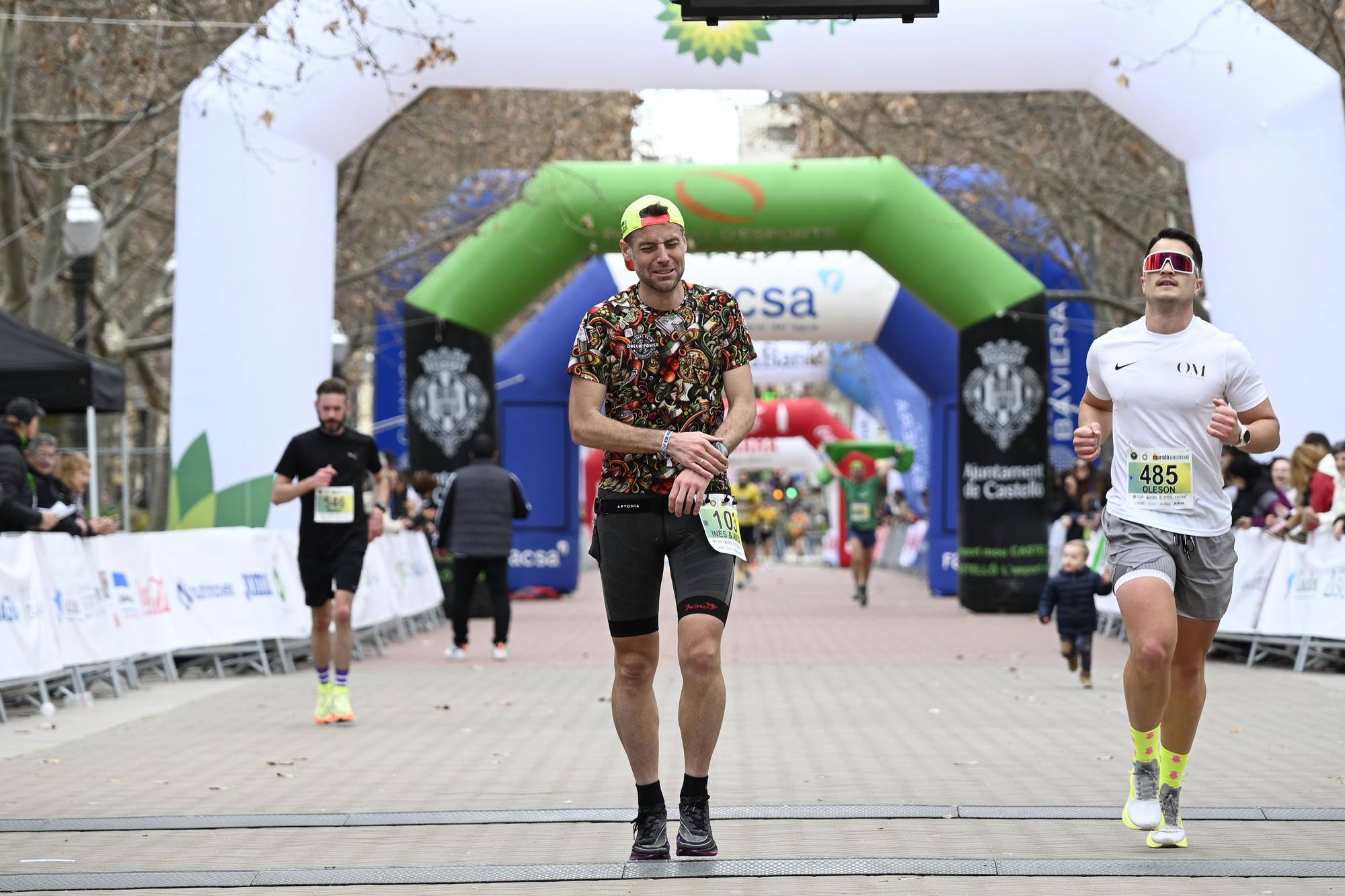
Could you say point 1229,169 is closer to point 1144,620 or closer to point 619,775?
point 619,775

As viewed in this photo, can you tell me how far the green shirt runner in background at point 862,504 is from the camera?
2394 cm

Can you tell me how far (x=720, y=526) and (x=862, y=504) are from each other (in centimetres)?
1838

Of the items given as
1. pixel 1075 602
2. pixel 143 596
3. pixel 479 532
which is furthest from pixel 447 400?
pixel 1075 602

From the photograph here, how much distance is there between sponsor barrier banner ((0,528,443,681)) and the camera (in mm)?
11297

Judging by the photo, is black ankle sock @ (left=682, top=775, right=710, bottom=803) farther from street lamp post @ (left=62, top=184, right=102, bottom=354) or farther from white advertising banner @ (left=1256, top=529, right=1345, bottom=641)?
street lamp post @ (left=62, top=184, right=102, bottom=354)

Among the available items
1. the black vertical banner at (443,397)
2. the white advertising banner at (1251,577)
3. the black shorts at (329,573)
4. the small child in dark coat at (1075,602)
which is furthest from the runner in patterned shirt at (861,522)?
the black shorts at (329,573)

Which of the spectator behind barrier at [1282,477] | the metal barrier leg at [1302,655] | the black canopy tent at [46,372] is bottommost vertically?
the metal barrier leg at [1302,655]

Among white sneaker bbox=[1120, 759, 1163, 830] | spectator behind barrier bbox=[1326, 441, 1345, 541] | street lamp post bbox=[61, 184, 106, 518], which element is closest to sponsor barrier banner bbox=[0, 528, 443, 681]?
street lamp post bbox=[61, 184, 106, 518]

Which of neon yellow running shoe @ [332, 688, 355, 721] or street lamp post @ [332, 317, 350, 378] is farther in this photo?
street lamp post @ [332, 317, 350, 378]

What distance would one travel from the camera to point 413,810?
7.23 metres

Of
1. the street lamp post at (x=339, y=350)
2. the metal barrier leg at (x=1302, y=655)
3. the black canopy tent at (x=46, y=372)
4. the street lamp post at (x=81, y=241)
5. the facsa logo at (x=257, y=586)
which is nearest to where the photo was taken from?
the metal barrier leg at (x=1302, y=655)

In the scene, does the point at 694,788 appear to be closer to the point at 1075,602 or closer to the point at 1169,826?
the point at 1169,826

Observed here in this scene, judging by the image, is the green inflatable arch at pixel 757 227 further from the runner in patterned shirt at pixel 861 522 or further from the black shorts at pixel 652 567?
the black shorts at pixel 652 567

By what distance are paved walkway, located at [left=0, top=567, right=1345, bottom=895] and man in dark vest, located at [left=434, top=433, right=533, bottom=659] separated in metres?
0.51
